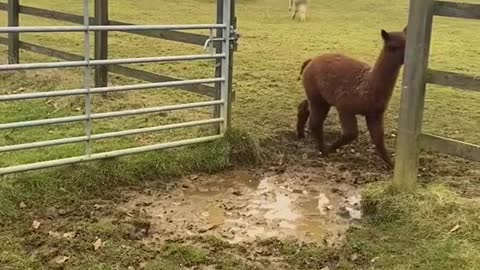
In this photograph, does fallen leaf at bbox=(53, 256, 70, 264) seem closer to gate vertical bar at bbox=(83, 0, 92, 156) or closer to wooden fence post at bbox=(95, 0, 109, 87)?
gate vertical bar at bbox=(83, 0, 92, 156)

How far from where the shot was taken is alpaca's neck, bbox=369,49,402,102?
20.0ft

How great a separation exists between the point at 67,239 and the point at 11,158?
58.6 inches

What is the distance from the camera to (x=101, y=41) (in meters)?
8.14

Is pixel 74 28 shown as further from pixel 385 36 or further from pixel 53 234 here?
pixel 385 36

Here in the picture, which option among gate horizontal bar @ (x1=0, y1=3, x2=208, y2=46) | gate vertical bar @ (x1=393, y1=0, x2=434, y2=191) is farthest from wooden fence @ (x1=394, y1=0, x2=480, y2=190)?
gate horizontal bar @ (x1=0, y1=3, x2=208, y2=46)

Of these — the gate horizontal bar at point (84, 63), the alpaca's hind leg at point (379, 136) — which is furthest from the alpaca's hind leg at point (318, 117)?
the gate horizontal bar at point (84, 63)

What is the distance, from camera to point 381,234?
15.8ft

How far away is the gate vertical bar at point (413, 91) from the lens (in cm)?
499

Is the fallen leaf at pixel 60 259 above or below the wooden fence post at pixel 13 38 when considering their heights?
below

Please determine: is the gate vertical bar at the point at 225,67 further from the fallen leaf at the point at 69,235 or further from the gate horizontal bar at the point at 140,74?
the fallen leaf at the point at 69,235

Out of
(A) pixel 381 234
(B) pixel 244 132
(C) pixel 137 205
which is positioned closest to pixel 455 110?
(B) pixel 244 132

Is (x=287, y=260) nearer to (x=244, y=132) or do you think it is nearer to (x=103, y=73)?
(x=244, y=132)

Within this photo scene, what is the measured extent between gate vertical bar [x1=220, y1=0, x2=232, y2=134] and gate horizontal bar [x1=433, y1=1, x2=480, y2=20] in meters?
1.96

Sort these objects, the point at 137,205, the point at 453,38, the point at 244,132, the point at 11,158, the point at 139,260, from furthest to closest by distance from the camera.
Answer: the point at 453,38
the point at 244,132
the point at 11,158
the point at 137,205
the point at 139,260
